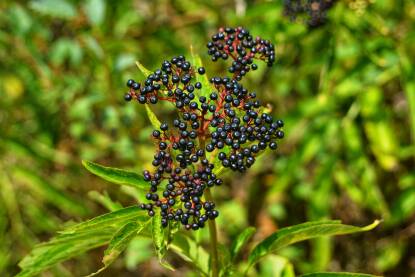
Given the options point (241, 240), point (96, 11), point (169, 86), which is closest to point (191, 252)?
point (241, 240)

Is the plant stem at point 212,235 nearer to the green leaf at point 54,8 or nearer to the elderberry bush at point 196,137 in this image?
the elderberry bush at point 196,137

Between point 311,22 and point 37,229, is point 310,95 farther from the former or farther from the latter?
point 37,229

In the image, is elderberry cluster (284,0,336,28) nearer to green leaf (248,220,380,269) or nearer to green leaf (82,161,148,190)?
green leaf (248,220,380,269)

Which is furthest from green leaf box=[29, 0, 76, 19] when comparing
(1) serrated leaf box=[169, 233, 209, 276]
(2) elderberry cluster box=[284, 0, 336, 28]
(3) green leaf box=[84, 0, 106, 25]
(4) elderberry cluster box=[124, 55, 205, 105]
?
(1) serrated leaf box=[169, 233, 209, 276]

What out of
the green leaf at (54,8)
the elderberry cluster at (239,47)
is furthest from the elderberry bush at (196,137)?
the green leaf at (54,8)

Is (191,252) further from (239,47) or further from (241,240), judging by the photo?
(239,47)

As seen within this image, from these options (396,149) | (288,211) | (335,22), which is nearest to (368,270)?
(288,211)
